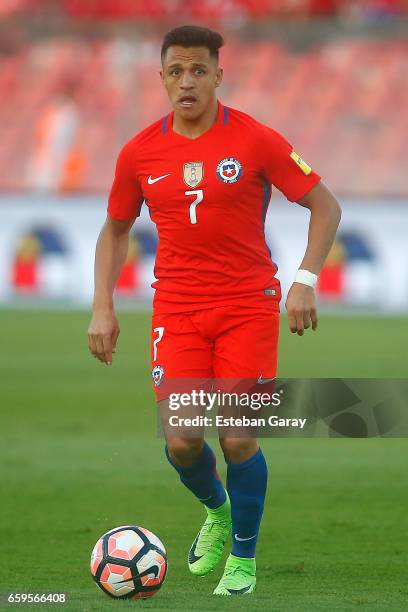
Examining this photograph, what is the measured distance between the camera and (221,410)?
5.30m

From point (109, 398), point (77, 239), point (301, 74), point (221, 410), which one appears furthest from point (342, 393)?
point (301, 74)

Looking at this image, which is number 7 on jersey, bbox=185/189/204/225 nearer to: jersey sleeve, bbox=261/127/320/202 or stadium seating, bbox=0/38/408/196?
jersey sleeve, bbox=261/127/320/202

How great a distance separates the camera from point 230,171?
5.33m

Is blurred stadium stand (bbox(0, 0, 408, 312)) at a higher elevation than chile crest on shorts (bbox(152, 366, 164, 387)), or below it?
higher

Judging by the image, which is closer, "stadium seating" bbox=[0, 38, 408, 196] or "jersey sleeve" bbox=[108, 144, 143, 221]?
"jersey sleeve" bbox=[108, 144, 143, 221]

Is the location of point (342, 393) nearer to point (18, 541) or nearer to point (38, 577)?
point (38, 577)

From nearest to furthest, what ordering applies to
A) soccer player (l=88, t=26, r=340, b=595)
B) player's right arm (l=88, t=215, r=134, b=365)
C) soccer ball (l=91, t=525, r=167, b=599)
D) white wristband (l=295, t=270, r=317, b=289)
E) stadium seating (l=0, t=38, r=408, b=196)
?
soccer ball (l=91, t=525, r=167, b=599)
white wristband (l=295, t=270, r=317, b=289)
soccer player (l=88, t=26, r=340, b=595)
player's right arm (l=88, t=215, r=134, b=365)
stadium seating (l=0, t=38, r=408, b=196)

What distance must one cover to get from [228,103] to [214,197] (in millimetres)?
21481

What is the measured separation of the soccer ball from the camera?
499 centimetres

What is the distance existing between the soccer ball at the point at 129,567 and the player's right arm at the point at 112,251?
74cm

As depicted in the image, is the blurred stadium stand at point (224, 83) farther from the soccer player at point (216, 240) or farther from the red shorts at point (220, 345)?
the red shorts at point (220, 345)

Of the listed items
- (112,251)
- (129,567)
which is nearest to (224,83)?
(112,251)

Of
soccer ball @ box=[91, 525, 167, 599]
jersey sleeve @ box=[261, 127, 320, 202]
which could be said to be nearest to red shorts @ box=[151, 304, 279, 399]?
jersey sleeve @ box=[261, 127, 320, 202]

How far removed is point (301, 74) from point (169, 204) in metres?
21.7
